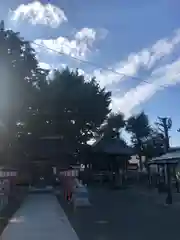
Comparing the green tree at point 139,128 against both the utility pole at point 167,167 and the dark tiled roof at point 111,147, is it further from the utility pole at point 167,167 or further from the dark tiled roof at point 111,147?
the utility pole at point 167,167

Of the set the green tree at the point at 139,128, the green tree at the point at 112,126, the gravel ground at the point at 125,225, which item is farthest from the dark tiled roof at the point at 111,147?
the gravel ground at the point at 125,225

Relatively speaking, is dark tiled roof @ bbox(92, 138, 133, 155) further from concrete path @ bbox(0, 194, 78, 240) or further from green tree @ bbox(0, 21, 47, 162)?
concrete path @ bbox(0, 194, 78, 240)

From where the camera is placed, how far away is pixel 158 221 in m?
14.8

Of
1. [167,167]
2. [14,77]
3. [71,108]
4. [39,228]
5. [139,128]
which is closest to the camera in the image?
[39,228]

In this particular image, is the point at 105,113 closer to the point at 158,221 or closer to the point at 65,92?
the point at 65,92

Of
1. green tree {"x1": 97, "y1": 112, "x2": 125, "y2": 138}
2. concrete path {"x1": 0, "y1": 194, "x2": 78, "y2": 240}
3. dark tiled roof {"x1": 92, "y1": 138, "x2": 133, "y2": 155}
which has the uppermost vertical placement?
green tree {"x1": 97, "y1": 112, "x2": 125, "y2": 138}

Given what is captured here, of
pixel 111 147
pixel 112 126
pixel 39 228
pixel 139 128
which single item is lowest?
pixel 39 228

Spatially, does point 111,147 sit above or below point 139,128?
below

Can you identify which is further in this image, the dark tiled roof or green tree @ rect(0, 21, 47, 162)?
the dark tiled roof

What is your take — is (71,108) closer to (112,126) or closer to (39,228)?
(112,126)

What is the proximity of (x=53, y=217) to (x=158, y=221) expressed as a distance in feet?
13.8

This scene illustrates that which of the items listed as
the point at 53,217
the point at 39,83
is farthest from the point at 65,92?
the point at 53,217

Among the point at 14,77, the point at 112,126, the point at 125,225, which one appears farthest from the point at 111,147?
the point at 125,225

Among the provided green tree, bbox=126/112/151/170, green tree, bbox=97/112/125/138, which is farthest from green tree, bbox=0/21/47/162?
green tree, bbox=126/112/151/170
